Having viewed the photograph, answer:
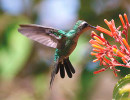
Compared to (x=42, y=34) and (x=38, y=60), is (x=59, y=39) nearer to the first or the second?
(x=42, y=34)

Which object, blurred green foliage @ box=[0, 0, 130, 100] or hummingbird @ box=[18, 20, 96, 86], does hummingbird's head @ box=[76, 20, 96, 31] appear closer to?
hummingbird @ box=[18, 20, 96, 86]

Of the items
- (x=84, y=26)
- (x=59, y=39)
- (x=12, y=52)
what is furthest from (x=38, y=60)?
(x=84, y=26)

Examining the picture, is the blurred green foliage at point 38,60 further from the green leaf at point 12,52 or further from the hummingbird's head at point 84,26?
the hummingbird's head at point 84,26

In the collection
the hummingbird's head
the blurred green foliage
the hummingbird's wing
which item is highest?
the blurred green foliage

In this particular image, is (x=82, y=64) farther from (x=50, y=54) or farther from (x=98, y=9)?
(x=98, y=9)

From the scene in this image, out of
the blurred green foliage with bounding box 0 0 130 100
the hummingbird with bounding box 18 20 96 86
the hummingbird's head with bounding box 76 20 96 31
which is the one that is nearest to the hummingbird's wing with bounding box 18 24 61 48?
the hummingbird with bounding box 18 20 96 86

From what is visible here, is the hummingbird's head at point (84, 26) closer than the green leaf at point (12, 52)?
Yes

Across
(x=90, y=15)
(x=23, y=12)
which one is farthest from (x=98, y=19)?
(x=23, y=12)

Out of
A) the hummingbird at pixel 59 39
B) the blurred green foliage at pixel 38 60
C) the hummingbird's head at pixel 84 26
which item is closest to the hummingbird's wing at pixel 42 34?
the hummingbird at pixel 59 39
